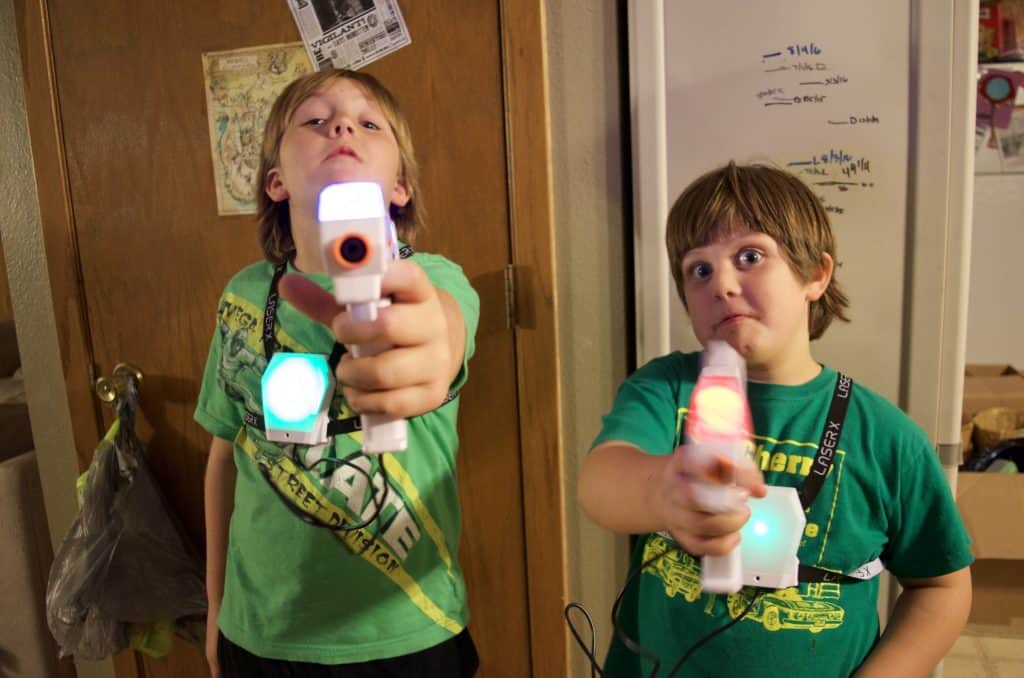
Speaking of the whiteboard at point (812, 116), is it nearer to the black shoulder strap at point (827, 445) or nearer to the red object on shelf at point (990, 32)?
the black shoulder strap at point (827, 445)

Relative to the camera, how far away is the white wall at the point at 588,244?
106 cm

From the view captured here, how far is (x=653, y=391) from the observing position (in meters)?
0.78

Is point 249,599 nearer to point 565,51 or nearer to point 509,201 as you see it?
point 509,201

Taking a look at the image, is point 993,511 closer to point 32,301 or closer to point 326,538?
point 326,538

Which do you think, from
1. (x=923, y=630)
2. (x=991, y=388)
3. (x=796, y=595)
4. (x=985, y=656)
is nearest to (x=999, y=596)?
(x=985, y=656)

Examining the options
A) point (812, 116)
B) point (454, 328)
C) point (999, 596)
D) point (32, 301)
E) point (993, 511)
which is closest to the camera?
point (454, 328)

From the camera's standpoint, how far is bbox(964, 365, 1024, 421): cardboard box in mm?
1891

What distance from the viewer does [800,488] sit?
72 centimetres

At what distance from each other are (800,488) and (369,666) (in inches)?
22.8

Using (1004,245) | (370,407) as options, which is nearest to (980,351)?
(1004,245)

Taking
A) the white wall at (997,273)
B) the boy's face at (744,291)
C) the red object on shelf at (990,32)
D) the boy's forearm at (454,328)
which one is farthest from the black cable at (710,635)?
the red object on shelf at (990,32)

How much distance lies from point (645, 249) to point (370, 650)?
2.25 ft

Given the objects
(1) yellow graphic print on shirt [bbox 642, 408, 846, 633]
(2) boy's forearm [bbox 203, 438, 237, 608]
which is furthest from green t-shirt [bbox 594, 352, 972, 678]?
(2) boy's forearm [bbox 203, 438, 237, 608]

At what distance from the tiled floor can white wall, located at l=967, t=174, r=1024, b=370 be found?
104 cm
